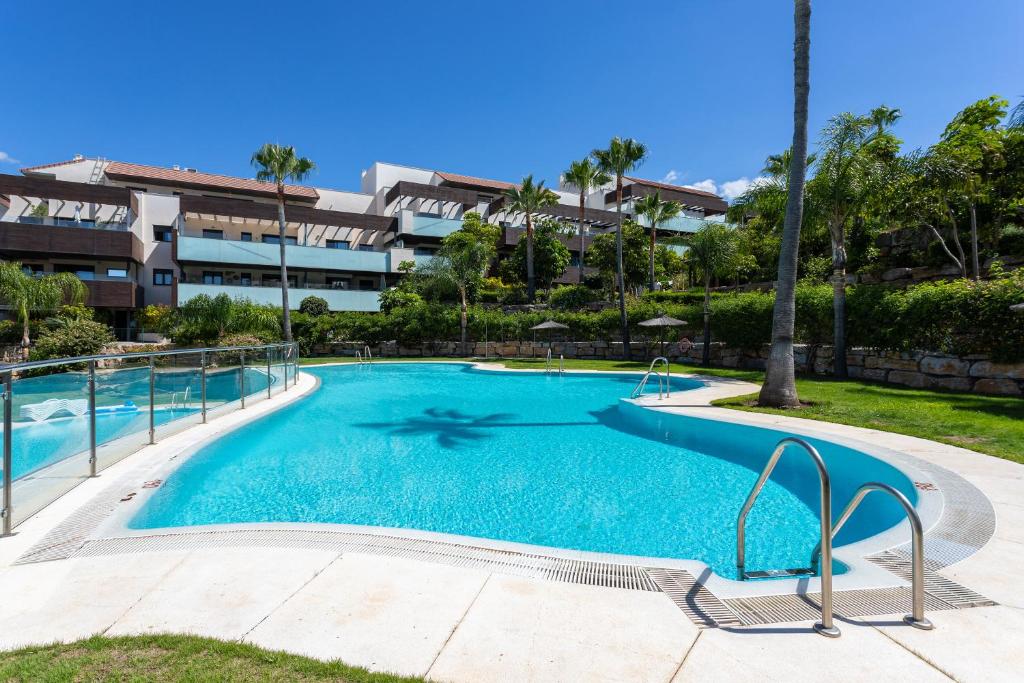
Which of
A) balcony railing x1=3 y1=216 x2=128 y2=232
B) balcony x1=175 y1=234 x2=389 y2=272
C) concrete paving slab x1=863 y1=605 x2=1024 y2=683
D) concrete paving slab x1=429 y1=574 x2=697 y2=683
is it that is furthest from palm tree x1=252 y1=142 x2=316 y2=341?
concrete paving slab x1=863 y1=605 x2=1024 y2=683

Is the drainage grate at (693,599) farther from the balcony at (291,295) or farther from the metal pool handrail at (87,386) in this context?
the balcony at (291,295)

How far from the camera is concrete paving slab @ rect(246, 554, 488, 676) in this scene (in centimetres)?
231

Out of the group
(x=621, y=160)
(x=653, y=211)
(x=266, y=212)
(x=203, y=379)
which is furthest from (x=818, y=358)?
(x=266, y=212)

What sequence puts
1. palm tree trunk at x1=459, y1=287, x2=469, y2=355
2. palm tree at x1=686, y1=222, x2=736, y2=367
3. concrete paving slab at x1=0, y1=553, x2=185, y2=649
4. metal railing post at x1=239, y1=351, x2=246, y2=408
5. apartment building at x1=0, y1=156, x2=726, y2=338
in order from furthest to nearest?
1. palm tree trunk at x1=459, y1=287, x2=469, y2=355
2. apartment building at x1=0, y1=156, x2=726, y2=338
3. palm tree at x1=686, y1=222, x2=736, y2=367
4. metal railing post at x1=239, y1=351, x2=246, y2=408
5. concrete paving slab at x1=0, y1=553, x2=185, y2=649

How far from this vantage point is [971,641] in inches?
92.0

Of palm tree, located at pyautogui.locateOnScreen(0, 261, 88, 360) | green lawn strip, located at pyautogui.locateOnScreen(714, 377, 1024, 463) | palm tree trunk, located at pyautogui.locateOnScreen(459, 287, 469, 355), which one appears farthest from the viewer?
Result: palm tree trunk, located at pyautogui.locateOnScreen(459, 287, 469, 355)

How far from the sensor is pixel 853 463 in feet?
20.5

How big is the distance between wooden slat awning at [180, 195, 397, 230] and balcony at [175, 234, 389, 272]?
7.35 ft

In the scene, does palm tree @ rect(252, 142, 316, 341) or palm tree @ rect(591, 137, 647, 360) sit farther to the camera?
palm tree @ rect(252, 142, 316, 341)

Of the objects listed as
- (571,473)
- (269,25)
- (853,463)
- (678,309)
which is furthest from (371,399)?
(678,309)

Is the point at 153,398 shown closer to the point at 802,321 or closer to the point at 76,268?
the point at 802,321

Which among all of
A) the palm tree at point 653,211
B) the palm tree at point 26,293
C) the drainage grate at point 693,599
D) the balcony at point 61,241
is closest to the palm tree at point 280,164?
the palm tree at point 26,293

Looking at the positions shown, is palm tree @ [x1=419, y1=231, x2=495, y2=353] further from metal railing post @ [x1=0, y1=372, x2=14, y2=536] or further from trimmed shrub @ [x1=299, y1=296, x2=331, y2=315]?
metal railing post @ [x1=0, y1=372, x2=14, y2=536]

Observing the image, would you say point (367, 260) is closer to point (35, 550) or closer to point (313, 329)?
point (313, 329)
